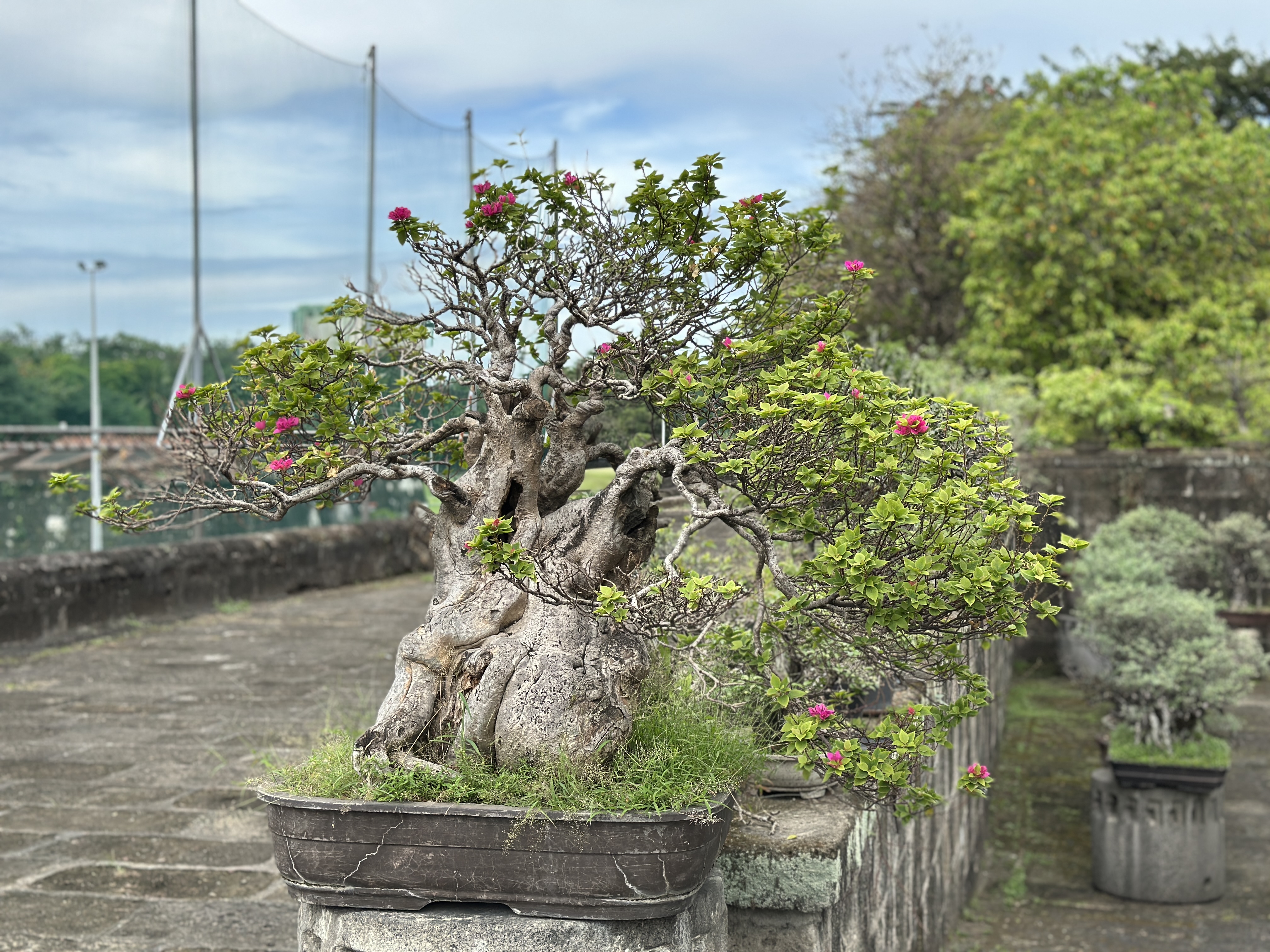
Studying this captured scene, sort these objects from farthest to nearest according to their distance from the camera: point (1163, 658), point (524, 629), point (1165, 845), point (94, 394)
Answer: point (94, 394) < point (1163, 658) < point (1165, 845) < point (524, 629)

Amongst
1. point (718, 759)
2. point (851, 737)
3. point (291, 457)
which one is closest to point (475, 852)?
point (718, 759)

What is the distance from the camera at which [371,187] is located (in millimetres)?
12820

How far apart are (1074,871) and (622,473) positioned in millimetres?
4254

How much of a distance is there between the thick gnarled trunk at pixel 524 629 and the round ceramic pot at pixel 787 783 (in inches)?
28.6

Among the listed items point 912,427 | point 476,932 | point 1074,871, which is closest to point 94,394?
point 1074,871

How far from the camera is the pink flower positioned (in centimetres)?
220

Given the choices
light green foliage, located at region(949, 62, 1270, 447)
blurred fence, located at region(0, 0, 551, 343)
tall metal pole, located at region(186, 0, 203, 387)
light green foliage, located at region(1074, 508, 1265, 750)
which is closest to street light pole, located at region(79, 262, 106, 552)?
blurred fence, located at region(0, 0, 551, 343)

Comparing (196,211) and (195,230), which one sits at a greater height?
(196,211)

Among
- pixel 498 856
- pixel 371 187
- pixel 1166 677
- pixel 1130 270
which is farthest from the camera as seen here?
pixel 1130 270

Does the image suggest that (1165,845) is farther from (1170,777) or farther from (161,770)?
(161,770)

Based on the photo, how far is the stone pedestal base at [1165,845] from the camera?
5.23 metres

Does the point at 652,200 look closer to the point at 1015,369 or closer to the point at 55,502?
the point at 55,502

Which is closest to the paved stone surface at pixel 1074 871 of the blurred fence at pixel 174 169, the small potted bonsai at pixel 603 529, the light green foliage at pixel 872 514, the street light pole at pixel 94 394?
the light green foliage at pixel 872 514

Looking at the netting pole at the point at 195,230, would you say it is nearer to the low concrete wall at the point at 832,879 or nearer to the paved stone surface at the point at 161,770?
the paved stone surface at the point at 161,770
